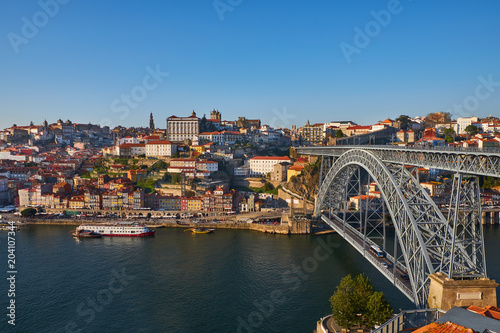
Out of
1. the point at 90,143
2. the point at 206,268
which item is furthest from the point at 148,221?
the point at 90,143

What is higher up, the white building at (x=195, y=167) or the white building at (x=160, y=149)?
the white building at (x=160, y=149)

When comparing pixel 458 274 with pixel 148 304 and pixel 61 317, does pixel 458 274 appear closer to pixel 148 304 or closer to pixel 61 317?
pixel 148 304

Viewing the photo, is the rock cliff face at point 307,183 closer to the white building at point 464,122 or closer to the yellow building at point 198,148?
the yellow building at point 198,148

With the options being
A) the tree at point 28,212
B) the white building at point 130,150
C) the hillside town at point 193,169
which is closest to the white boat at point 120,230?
the hillside town at point 193,169

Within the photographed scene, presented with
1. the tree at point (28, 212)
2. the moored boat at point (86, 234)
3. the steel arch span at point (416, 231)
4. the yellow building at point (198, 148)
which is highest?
the yellow building at point (198, 148)

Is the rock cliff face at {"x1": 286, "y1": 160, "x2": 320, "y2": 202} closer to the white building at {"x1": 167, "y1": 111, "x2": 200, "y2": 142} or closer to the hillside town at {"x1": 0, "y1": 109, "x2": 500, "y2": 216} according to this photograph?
the hillside town at {"x1": 0, "y1": 109, "x2": 500, "y2": 216}
